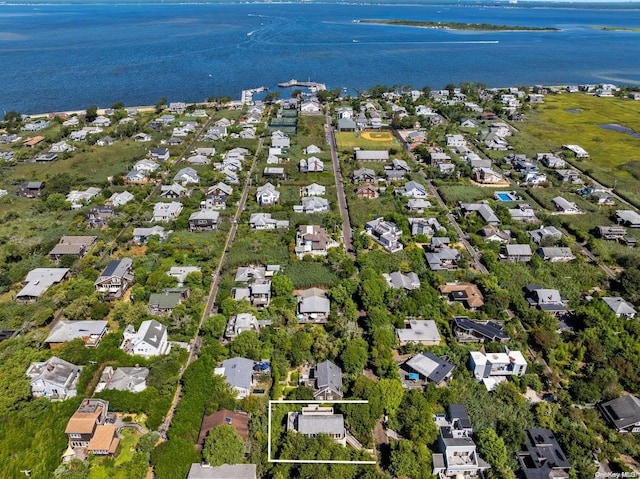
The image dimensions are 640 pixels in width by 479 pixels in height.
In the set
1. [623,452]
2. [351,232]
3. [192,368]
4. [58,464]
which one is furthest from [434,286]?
[58,464]

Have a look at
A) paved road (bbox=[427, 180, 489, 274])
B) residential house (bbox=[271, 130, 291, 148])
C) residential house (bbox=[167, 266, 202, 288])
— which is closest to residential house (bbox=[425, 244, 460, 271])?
paved road (bbox=[427, 180, 489, 274])

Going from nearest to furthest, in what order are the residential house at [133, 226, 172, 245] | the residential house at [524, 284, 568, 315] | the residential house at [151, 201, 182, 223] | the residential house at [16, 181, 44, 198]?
the residential house at [524, 284, 568, 315], the residential house at [133, 226, 172, 245], the residential house at [151, 201, 182, 223], the residential house at [16, 181, 44, 198]

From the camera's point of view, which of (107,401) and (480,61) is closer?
(107,401)

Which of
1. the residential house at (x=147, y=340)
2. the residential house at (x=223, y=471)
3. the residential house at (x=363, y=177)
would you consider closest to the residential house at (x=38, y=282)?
the residential house at (x=147, y=340)

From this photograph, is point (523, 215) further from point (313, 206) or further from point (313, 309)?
point (313, 309)

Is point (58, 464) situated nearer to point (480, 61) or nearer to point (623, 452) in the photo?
point (623, 452)

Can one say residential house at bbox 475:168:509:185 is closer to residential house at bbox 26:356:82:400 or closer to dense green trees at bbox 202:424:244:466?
dense green trees at bbox 202:424:244:466

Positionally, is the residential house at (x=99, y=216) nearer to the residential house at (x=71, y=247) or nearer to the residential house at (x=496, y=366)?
the residential house at (x=71, y=247)
